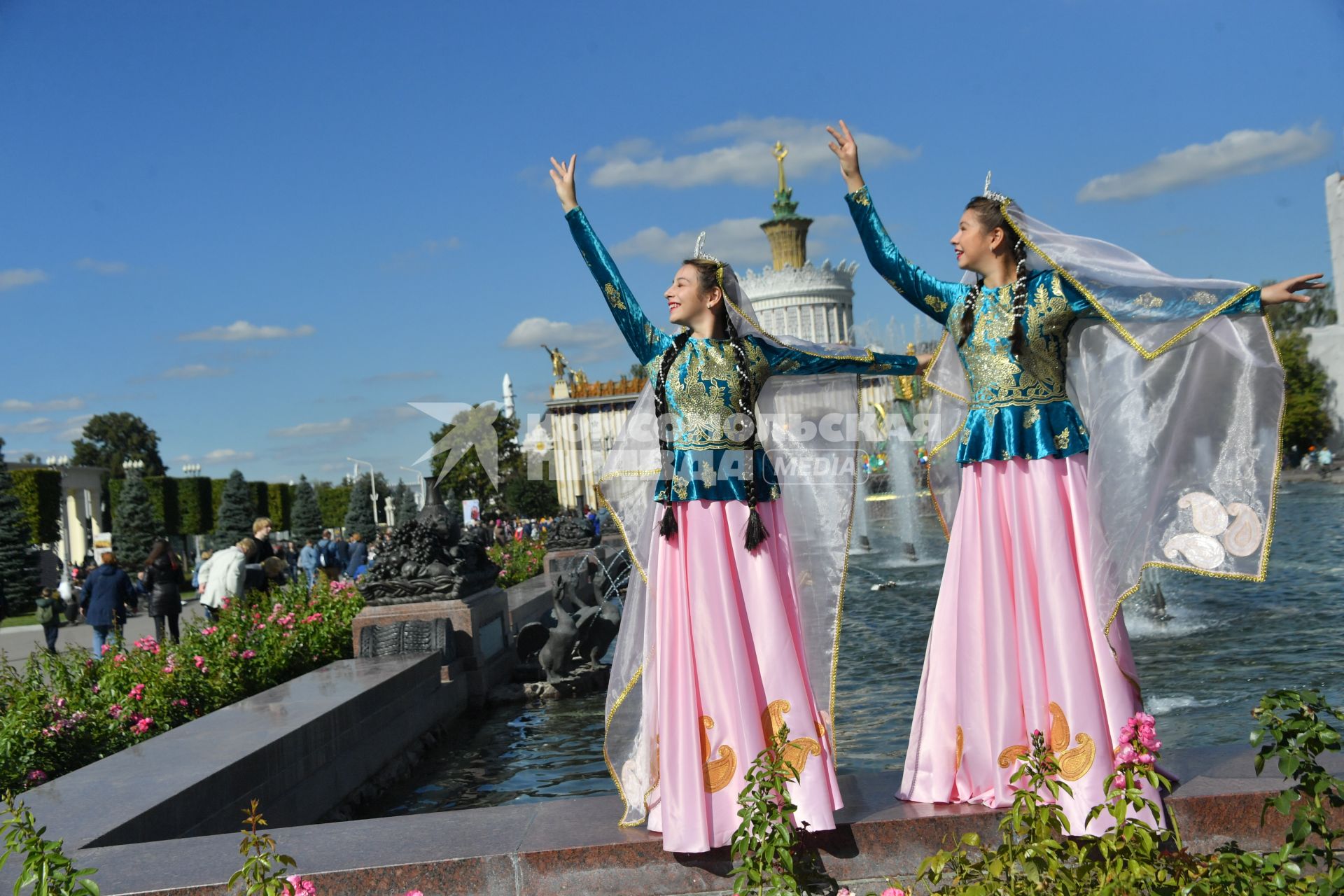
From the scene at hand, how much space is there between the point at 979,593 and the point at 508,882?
1709 millimetres

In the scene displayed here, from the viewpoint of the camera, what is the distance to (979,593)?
3820mm

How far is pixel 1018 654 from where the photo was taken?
148 inches

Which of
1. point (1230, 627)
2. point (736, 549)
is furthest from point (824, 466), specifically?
point (1230, 627)

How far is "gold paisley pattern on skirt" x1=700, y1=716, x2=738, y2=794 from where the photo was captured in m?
3.65

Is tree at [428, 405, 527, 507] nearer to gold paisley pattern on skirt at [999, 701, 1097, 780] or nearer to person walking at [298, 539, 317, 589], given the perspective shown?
person walking at [298, 539, 317, 589]

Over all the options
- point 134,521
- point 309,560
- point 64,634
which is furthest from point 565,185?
point 134,521

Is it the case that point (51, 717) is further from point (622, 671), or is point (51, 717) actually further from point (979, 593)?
point (979, 593)

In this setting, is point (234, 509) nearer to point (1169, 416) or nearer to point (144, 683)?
point (144, 683)

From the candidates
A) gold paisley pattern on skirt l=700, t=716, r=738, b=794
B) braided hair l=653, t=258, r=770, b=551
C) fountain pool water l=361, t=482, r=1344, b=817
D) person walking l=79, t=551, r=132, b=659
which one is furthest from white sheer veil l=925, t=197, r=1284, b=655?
person walking l=79, t=551, r=132, b=659

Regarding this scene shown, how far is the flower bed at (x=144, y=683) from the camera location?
18.8ft

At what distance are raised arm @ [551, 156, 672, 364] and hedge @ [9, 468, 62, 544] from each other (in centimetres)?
3724

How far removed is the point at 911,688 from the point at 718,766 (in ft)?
16.0

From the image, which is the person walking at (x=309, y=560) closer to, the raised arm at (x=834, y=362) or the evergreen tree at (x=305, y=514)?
the raised arm at (x=834, y=362)

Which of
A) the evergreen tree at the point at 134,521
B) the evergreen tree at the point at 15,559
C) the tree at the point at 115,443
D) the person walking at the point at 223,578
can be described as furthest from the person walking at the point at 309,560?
the tree at the point at 115,443
